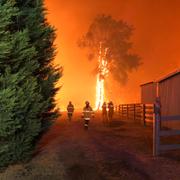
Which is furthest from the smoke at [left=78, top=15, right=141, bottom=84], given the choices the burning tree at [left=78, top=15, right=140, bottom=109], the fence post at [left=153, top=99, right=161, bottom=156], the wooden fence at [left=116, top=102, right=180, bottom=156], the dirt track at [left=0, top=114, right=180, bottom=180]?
the fence post at [left=153, top=99, right=161, bottom=156]

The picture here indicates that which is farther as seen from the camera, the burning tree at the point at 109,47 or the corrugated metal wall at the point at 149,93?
the burning tree at the point at 109,47

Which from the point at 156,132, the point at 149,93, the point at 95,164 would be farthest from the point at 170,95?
the point at 95,164

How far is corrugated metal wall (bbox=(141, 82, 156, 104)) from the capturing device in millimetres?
25455

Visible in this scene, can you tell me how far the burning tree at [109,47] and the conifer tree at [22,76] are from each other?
4775 cm

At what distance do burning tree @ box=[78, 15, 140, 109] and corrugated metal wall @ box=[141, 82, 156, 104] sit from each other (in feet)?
99.1

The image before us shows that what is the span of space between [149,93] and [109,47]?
1299 inches

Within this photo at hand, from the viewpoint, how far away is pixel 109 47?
58.6 metres

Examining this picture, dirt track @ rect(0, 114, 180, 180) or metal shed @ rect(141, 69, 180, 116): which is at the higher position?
metal shed @ rect(141, 69, 180, 116)

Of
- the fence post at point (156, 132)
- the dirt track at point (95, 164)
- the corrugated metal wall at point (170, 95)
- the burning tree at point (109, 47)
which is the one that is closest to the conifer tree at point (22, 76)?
the dirt track at point (95, 164)

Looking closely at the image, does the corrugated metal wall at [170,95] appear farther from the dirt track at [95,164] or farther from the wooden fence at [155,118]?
the dirt track at [95,164]

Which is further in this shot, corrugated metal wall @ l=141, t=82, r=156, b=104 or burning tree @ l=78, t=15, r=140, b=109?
burning tree @ l=78, t=15, r=140, b=109

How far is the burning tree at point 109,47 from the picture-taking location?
193ft

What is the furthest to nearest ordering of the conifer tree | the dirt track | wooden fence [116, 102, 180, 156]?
wooden fence [116, 102, 180, 156] → the dirt track → the conifer tree

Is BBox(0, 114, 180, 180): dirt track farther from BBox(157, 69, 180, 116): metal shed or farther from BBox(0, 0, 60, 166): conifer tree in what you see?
BBox(157, 69, 180, 116): metal shed
